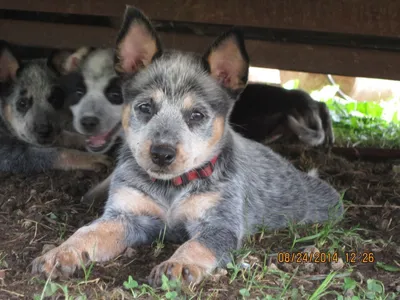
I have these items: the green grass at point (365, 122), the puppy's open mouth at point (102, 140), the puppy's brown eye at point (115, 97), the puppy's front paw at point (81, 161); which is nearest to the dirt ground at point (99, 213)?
the puppy's front paw at point (81, 161)

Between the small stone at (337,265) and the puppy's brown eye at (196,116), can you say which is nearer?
the small stone at (337,265)

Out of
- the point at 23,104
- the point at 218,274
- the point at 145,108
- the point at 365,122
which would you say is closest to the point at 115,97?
the point at 23,104

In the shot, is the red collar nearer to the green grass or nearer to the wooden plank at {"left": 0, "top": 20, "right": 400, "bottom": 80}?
the wooden plank at {"left": 0, "top": 20, "right": 400, "bottom": 80}

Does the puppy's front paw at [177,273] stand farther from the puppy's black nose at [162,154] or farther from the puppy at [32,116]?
the puppy at [32,116]

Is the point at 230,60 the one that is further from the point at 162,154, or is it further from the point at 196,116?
the point at 162,154

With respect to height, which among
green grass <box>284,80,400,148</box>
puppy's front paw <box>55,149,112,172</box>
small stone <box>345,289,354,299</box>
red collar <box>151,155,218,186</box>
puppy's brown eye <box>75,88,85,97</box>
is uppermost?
red collar <box>151,155,218,186</box>

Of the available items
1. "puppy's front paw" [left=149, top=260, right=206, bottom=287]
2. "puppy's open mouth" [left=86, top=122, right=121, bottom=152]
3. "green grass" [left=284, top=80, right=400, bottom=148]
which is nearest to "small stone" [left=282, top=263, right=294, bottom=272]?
"puppy's front paw" [left=149, top=260, right=206, bottom=287]
